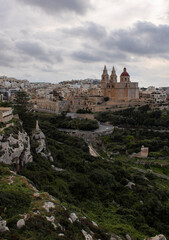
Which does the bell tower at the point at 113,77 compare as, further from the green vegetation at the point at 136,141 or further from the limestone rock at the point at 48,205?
the limestone rock at the point at 48,205

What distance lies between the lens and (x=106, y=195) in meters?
15.9

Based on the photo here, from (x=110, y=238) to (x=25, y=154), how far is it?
7.52m

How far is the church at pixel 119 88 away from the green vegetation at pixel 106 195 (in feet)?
130

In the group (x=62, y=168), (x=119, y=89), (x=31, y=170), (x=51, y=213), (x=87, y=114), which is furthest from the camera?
(x=119, y=89)

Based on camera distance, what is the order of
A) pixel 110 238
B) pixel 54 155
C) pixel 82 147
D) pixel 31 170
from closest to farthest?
pixel 110 238
pixel 31 170
pixel 54 155
pixel 82 147

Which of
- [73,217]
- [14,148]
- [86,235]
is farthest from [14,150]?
[86,235]

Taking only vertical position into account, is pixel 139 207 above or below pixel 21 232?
below

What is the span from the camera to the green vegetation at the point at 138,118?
4256 centimetres

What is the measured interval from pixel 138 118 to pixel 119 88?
16.3m

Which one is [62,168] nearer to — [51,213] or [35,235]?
[51,213]

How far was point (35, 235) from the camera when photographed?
720 centimetres

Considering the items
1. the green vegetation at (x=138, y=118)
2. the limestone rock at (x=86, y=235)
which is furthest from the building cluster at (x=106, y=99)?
the limestone rock at (x=86, y=235)

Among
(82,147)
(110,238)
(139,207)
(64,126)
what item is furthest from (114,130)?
(110,238)

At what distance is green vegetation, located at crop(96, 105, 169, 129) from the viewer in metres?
42.6
